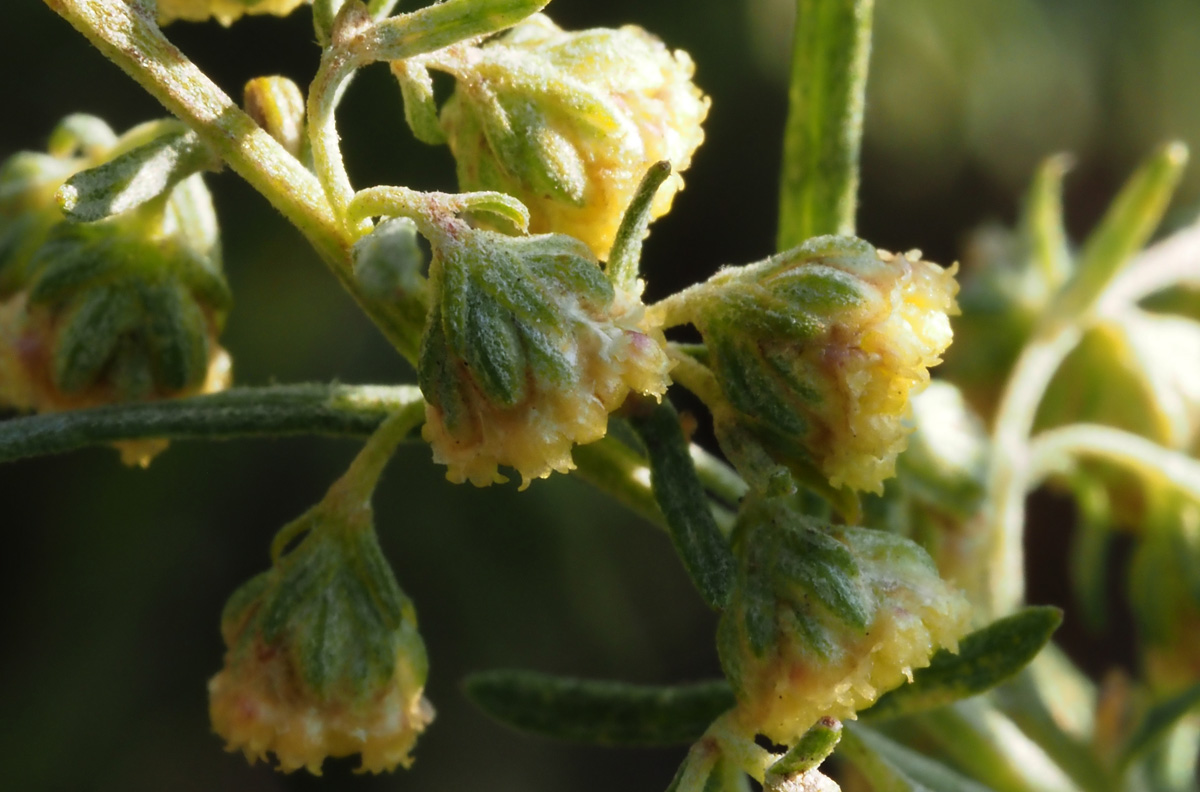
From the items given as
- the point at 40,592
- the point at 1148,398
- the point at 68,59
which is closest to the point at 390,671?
the point at 1148,398

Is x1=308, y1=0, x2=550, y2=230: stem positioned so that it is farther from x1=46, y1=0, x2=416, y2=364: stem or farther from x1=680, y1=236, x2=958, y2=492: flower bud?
x1=680, y1=236, x2=958, y2=492: flower bud

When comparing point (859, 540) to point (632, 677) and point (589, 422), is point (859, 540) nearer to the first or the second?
point (589, 422)

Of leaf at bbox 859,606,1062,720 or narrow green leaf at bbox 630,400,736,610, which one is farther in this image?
leaf at bbox 859,606,1062,720

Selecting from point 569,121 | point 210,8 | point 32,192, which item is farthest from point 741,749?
point 32,192

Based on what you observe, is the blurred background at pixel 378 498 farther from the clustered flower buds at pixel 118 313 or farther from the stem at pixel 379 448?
the stem at pixel 379 448

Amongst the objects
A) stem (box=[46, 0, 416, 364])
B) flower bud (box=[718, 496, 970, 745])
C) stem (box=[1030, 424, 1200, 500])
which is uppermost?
stem (box=[46, 0, 416, 364])

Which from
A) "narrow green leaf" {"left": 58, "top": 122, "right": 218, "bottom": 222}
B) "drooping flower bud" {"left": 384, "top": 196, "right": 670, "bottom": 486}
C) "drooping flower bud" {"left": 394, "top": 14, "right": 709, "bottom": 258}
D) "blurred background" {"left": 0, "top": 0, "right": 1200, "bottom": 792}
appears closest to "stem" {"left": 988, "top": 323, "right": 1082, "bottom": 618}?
"drooping flower bud" {"left": 394, "top": 14, "right": 709, "bottom": 258}
